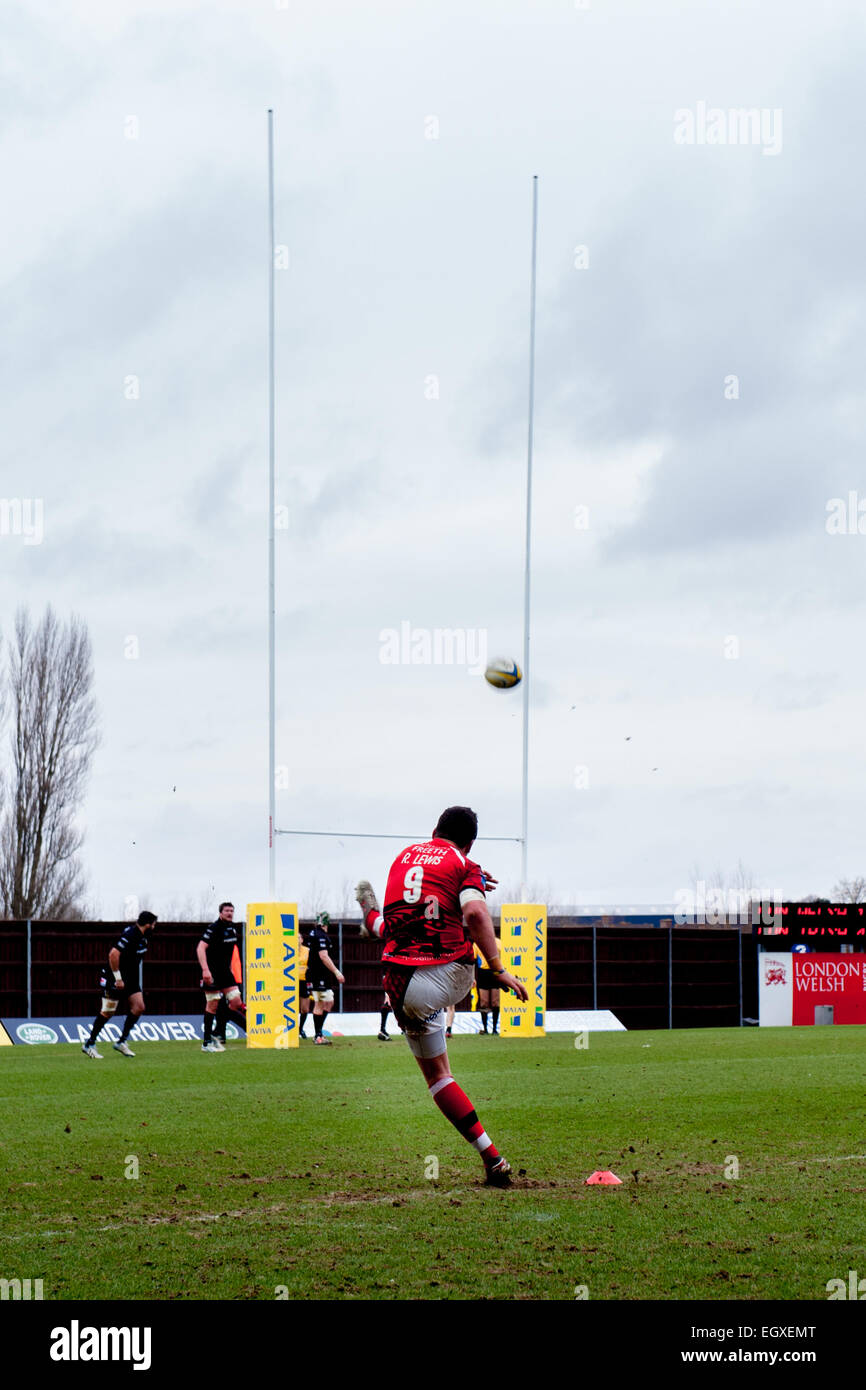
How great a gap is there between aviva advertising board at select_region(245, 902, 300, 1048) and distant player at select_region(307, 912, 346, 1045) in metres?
0.37

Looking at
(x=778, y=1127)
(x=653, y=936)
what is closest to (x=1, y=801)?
(x=653, y=936)

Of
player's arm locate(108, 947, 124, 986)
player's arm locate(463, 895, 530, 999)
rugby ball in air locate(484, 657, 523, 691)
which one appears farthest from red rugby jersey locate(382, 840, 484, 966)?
rugby ball in air locate(484, 657, 523, 691)

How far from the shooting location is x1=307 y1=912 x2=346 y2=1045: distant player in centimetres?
2358

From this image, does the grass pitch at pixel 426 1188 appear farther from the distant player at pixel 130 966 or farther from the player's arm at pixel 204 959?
the player's arm at pixel 204 959

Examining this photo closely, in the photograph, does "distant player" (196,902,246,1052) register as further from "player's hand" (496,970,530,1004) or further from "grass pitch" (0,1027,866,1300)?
"player's hand" (496,970,530,1004)

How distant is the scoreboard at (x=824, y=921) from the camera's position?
36250mm

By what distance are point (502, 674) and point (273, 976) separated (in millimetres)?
6537

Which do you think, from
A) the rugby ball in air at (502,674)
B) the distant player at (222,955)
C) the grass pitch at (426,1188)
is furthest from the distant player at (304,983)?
the grass pitch at (426,1188)

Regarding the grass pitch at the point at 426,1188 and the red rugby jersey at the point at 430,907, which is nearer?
the grass pitch at the point at 426,1188

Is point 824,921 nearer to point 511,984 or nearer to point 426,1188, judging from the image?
point 426,1188

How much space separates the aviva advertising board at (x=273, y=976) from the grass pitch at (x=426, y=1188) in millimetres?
7501

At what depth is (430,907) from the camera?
8039 millimetres

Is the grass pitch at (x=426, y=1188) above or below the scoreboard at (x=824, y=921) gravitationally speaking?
above
